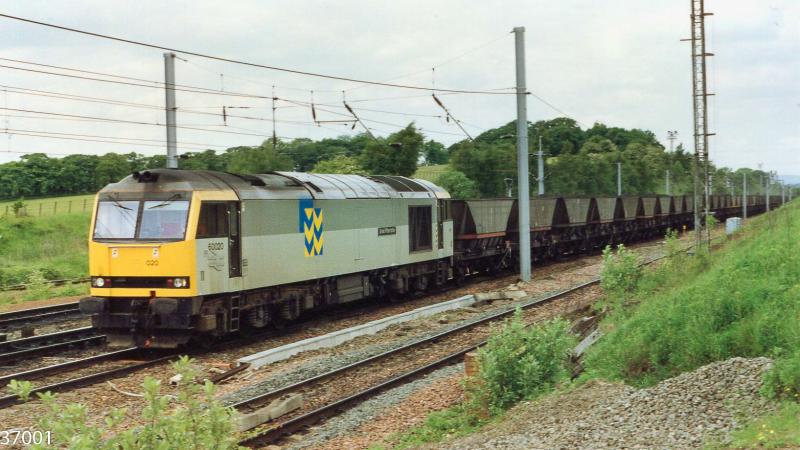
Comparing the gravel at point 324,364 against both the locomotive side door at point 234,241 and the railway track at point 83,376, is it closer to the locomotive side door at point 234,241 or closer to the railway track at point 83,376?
the railway track at point 83,376

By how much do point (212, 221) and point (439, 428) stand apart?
6879mm

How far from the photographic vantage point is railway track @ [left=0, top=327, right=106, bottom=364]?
14.8 meters

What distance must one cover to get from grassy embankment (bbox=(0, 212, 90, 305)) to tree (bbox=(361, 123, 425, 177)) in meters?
13.6

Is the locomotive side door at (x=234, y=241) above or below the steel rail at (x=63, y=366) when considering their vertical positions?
above

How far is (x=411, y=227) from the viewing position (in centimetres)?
2309

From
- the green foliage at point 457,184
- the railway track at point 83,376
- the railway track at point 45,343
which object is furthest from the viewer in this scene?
the green foliage at point 457,184

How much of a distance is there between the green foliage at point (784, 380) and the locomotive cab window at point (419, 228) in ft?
50.3

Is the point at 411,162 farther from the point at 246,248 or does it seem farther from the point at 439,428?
the point at 439,428

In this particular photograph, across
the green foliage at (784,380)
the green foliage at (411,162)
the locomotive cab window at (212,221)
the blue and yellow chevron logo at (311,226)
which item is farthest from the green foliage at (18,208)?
the green foliage at (784,380)

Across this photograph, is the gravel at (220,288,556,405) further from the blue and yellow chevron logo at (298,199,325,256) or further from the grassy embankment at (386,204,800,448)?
the grassy embankment at (386,204,800,448)

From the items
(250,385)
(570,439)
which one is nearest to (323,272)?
(250,385)

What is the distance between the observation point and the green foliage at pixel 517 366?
34.4 feet

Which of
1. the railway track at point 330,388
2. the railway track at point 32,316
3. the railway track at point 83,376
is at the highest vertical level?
the railway track at point 32,316

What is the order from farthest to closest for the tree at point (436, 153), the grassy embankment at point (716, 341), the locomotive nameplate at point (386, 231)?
1. the tree at point (436, 153)
2. the locomotive nameplate at point (386, 231)
3. the grassy embankment at point (716, 341)
